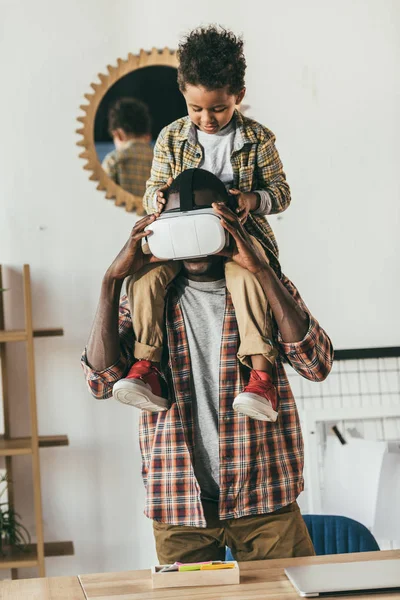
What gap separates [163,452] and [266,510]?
0.78 ft

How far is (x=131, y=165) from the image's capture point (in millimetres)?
3029

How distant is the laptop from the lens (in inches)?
49.0

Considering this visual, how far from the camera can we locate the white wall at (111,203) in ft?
9.83

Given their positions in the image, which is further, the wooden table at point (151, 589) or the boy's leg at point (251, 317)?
the boy's leg at point (251, 317)

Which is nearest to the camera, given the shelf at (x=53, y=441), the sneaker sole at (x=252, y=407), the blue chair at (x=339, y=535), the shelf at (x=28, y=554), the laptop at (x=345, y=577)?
the laptop at (x=345, y=577)

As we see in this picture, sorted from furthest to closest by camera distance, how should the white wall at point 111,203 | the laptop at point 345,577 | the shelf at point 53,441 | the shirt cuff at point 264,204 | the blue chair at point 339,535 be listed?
the white wall at point 111,203
the shelf at point 53,441
the blue chair at point 339,535
the shirt cuff at point 264,204
the laptop at point 345,577

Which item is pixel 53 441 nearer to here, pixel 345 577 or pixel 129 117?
pixel 129 117

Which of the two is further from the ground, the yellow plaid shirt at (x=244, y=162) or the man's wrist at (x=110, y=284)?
the yellow plaid shirt at (x=244, y=162)

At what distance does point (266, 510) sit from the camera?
1552mm

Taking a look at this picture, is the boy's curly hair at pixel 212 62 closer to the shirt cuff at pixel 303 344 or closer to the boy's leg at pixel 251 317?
the boy's leg at pixel 251 317

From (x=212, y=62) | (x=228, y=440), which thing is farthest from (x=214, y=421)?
(x=212, y=62)

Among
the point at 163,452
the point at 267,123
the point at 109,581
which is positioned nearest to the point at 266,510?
the point at 163,452

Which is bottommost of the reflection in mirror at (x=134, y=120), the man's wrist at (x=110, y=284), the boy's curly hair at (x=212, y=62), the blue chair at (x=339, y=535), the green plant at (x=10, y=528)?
the green plant at (x=10, y=528)

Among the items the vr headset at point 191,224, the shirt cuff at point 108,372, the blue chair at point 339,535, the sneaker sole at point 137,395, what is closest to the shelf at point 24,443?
the blue chair at point 339,535
